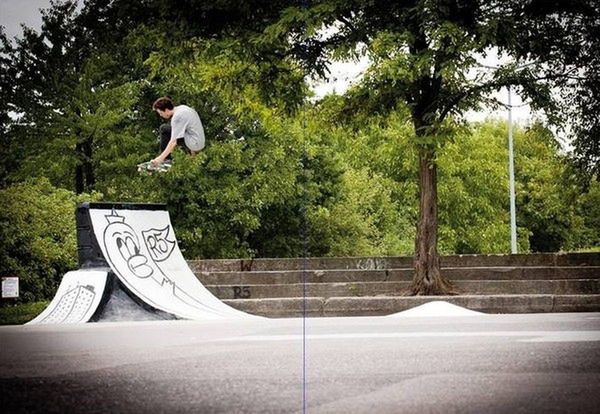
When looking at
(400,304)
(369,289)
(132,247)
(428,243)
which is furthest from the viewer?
(369,289)

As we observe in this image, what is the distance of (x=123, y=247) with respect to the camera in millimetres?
14961

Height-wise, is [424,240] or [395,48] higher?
[395,48]

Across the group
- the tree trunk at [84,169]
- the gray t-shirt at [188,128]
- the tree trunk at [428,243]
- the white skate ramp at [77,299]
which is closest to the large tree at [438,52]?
the tree trunk at [428,243]

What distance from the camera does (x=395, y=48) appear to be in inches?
666

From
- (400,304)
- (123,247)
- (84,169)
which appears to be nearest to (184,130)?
(123,247)

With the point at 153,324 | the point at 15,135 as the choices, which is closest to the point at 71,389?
the point at 153,324

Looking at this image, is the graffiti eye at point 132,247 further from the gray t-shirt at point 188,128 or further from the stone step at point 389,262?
the stone step at point 389,262

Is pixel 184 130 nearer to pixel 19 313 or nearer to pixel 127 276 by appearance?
pixel 127 276

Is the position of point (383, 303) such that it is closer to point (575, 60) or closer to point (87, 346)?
point (575, 60)

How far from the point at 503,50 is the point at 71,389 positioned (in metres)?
13.8

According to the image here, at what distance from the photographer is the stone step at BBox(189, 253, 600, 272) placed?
20.5m

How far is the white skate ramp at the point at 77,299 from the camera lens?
1383 centimetres

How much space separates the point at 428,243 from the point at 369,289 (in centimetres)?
164

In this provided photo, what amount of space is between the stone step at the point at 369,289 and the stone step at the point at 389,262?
1.17 metres
